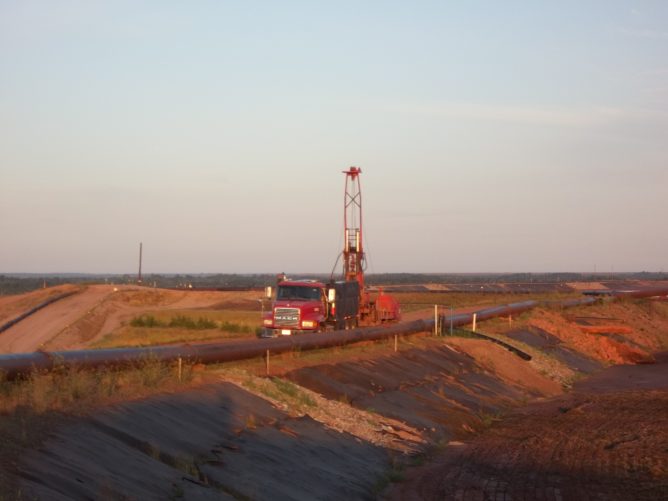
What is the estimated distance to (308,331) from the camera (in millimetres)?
36375

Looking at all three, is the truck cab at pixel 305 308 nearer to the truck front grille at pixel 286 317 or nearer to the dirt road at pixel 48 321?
the truck front grille at pixel 286 317

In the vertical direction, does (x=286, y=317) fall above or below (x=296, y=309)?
below

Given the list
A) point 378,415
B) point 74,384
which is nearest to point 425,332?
point 378,415

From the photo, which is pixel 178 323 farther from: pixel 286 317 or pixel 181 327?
pixel 286 317

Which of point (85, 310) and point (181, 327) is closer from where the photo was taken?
point (181, 327)

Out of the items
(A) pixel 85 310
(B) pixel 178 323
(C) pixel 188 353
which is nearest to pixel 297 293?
(C) pixel 188 353

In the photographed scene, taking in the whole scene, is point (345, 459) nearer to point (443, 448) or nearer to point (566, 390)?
point (443, 448)

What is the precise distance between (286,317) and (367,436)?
16.2m

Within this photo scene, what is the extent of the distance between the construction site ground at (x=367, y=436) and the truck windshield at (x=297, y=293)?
4358 millimetres

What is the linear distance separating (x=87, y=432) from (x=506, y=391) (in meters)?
22.4

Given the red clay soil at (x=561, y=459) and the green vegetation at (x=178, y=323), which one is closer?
the red clay soil at (x=561, y=459)

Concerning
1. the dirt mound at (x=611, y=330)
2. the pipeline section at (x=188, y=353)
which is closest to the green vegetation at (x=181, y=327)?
the pipeline section at (x=188, y=353)

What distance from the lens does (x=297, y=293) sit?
37625 mm

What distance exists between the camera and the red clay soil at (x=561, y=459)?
654 inches
